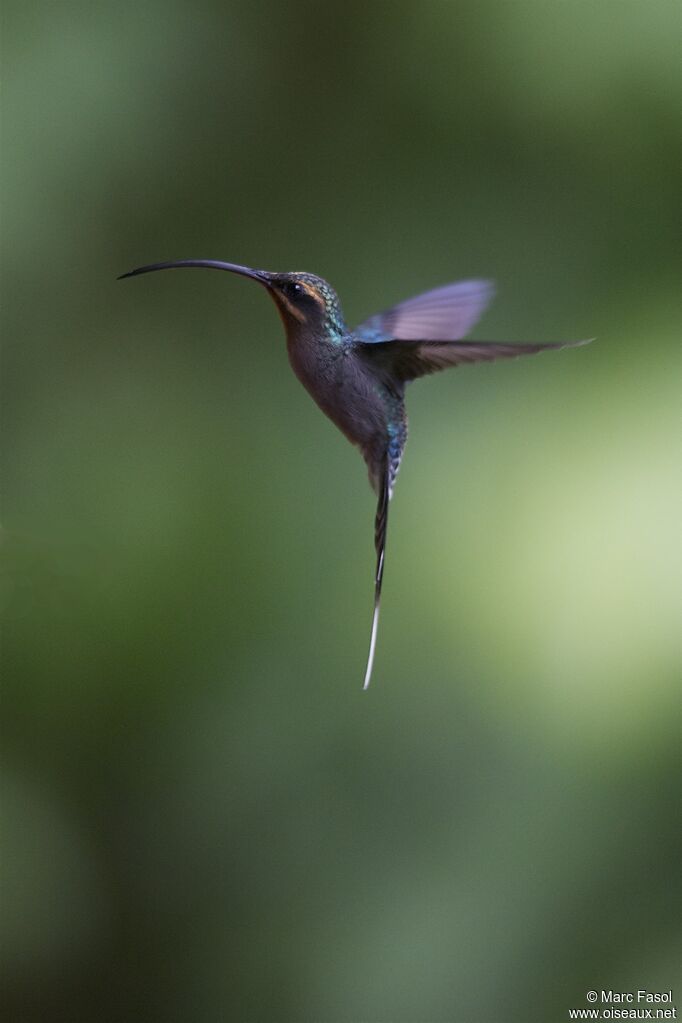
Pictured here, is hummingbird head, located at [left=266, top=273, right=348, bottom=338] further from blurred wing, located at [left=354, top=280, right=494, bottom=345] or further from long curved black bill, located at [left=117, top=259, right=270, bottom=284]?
blurred wing, located at [left=354, top=280, right=494, bottom=345]

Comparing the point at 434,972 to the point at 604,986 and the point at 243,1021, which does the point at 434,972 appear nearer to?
the point at 604,986

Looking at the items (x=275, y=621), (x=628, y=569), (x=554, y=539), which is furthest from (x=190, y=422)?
(x=628, y=569)

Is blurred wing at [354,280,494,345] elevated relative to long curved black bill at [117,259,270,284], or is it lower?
elevated

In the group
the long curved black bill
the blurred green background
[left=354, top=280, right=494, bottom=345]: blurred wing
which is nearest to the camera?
the long curved black bill

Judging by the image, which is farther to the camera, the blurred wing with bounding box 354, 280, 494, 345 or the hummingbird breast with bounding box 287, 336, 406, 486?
the blurred wing with bounding box 354, 280, 494, 345

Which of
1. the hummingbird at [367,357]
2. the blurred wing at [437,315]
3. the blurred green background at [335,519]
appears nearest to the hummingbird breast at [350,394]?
the hummingbird at [367,357]

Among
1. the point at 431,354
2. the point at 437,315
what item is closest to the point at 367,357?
the point at 431,354

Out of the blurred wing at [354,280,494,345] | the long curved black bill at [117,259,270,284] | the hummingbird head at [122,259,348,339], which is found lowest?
the long curved black bill at [117,259,270,284]

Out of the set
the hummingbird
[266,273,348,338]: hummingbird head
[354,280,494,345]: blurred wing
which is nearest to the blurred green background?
[354,280,494,345]: blurred wing

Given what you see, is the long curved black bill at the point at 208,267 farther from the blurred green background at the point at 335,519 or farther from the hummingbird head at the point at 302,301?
the blurred green background at the point at 335,519
